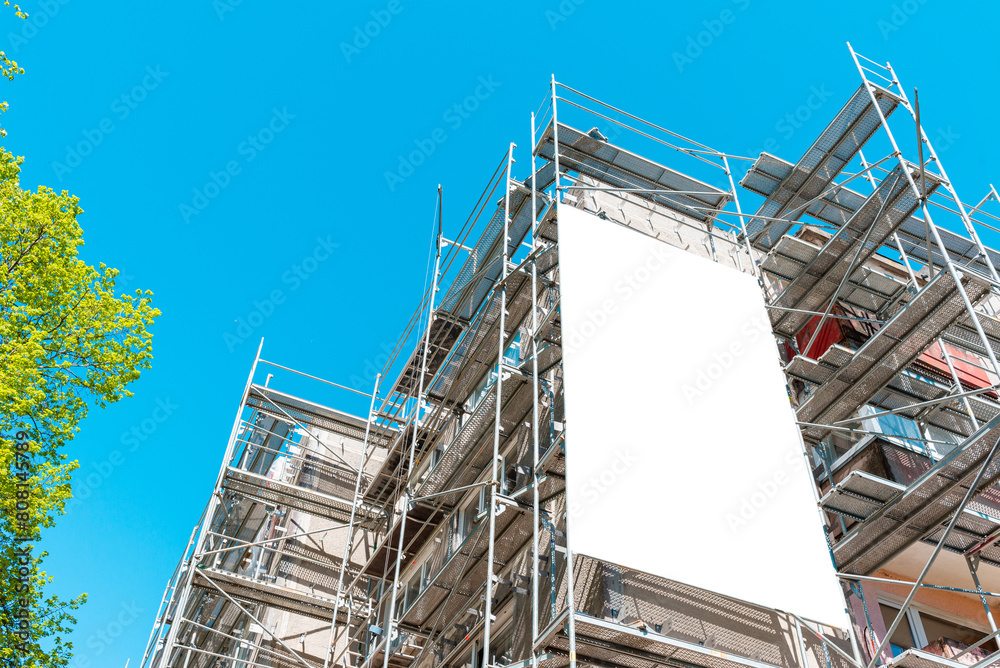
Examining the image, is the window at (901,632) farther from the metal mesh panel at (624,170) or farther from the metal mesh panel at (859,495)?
the metal mesh panel at (624,170)

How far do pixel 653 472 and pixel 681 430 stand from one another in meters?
0.97

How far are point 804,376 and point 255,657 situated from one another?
1216cm

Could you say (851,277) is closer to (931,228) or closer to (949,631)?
(931,228)

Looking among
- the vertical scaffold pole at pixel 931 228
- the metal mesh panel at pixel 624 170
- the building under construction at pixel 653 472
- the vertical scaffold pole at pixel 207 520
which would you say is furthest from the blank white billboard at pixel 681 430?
the vertical scaffold pole at pixel 207 520

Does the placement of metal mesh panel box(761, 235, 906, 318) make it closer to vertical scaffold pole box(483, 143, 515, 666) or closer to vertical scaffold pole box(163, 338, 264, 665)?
vertical scaffold pole box(483, 143, 515, 666)

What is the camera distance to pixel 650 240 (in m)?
14.4

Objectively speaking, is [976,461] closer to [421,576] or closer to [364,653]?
[421,576]

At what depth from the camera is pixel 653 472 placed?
11.0 meters

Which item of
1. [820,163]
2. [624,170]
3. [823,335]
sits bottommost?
[823,335]

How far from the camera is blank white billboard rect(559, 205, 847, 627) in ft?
33.9

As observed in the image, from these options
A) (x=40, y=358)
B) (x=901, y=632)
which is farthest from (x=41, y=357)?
(x=901, y=632)

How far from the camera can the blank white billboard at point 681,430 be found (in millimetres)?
10320

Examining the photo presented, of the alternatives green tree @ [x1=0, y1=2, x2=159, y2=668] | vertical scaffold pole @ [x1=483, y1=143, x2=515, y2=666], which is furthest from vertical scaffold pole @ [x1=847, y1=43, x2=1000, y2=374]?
green tree @ [x1=0, y1=2, x2=159, y2=668]

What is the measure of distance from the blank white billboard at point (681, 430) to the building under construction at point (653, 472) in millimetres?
70
